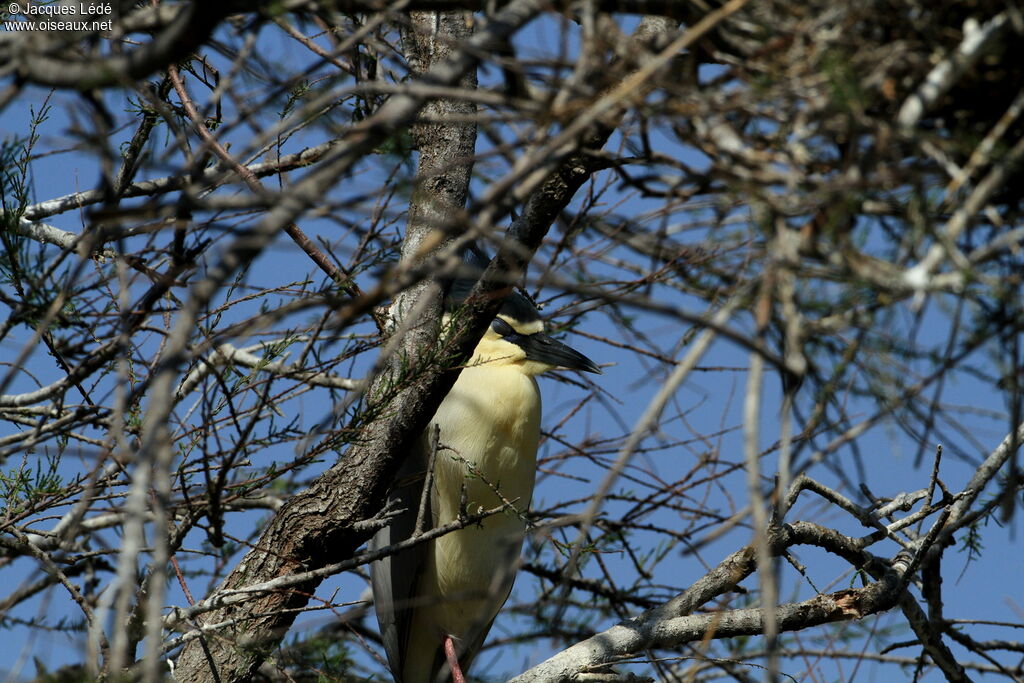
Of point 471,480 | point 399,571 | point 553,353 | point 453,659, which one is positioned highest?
point 553,353

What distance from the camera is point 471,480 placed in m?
3.37

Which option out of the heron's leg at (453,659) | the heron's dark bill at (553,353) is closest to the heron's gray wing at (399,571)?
the heron's leg at (453,659)

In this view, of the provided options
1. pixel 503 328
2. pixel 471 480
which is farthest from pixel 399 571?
pixel 503 328

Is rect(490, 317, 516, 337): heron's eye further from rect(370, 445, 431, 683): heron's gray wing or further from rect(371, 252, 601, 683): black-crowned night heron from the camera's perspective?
rect(370, 445, 431, 683): heron's gray wing

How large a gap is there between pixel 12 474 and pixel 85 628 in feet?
1.31

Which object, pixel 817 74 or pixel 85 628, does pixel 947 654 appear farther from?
pixel 85 628

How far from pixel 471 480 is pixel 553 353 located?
1.67ft

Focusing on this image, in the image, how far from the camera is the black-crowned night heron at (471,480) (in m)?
3.41

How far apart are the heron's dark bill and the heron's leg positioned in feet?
3.51

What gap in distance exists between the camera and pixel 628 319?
340 centimetres

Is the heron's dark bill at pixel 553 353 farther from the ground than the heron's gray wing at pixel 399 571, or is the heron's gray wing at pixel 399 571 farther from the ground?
the heron's dark bill at pixel 553 353

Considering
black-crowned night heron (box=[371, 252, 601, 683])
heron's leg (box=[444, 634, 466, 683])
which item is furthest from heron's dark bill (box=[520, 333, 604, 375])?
heron's leg (box=[444, 634, 466, 683])

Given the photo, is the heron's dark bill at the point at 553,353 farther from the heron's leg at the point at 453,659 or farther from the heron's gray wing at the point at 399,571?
the heron's leg at the point at 453,659

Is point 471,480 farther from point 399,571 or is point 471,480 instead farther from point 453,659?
point 453,659
